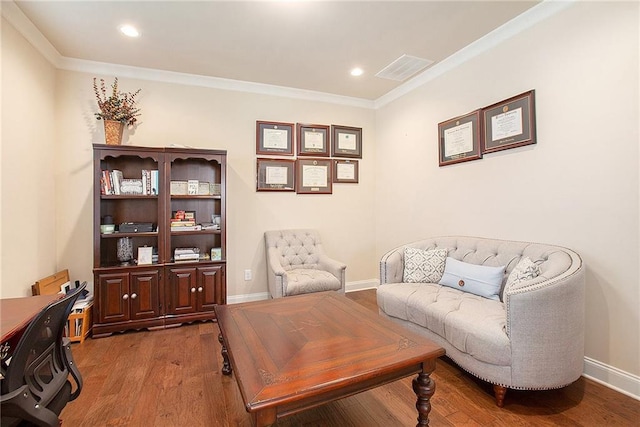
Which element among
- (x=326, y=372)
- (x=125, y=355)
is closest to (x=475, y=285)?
(x=326, y=372)

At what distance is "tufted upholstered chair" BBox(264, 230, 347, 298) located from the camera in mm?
3031

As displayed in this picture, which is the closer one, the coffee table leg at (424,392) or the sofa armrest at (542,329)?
the coffee table leg at (424,392)

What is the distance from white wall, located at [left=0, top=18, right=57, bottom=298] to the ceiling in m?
0.34

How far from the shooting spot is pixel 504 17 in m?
2.45

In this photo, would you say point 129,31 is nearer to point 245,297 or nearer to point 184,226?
point 184,226

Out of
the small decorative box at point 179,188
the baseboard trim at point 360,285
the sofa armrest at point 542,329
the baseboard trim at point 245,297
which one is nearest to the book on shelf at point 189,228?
the small decorative box at point 179,188

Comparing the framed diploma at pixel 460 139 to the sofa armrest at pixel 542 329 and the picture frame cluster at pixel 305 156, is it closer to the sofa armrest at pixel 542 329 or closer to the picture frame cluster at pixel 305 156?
the picture frame cluster at pixel 305 156

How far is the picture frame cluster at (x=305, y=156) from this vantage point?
3820 mm

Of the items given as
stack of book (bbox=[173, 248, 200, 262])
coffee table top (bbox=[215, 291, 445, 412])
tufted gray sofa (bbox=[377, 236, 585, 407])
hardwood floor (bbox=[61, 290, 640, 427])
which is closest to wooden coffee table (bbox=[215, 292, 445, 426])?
coffee table top (bbox=[215, 291, 445, 412])

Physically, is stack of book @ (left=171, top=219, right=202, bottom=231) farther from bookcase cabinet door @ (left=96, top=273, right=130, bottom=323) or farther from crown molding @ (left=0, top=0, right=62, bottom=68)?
crown molding @ (left=0, top=0, right=62, bottom=68)

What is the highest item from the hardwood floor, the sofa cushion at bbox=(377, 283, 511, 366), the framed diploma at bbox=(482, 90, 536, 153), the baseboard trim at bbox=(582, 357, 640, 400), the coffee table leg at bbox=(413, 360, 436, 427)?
the framed diploma at bbox=(482, 90, 536, 153)

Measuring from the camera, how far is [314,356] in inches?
56.2

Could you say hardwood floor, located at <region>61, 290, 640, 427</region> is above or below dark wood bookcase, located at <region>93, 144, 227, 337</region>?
below

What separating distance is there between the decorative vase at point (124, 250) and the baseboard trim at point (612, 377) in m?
4.02
